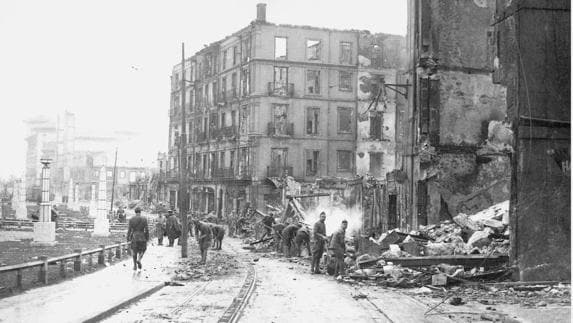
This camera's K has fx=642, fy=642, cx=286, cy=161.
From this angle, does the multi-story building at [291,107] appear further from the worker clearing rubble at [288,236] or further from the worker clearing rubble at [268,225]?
the worker clearing rubble at [288,236]

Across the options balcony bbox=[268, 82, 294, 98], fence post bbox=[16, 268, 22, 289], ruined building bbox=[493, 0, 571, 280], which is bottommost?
fence post bbox=[16, 268, 22, 289]

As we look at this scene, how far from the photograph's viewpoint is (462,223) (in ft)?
58.5

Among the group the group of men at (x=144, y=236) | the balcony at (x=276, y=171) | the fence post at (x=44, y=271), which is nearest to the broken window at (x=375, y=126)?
the balcony at (x=276, y=171)

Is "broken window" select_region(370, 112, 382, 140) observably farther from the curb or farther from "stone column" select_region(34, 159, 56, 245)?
the curb

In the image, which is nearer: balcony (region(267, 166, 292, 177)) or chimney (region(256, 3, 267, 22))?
balcony (region(267, 166, 292, 177))

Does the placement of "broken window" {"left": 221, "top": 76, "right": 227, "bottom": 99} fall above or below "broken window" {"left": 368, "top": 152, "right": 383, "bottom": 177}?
above

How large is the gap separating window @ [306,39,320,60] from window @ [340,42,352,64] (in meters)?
1.84

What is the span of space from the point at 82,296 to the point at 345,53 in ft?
134

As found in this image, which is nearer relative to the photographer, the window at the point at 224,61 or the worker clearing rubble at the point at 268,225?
the worker clearing rubble at the point at 268,225

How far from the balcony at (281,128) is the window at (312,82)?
301 cm

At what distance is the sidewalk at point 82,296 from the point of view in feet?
29.3

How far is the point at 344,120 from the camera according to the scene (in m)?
49.8

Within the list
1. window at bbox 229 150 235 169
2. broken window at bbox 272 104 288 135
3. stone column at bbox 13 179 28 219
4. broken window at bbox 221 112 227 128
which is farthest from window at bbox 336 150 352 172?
stone column at bbox 13 179 28 219

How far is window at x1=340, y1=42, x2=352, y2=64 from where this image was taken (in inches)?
1948
